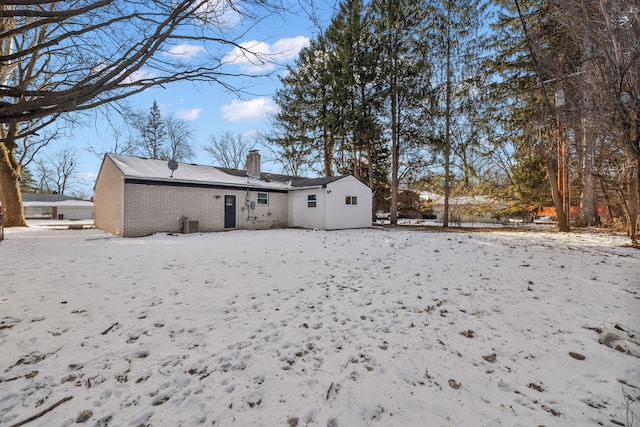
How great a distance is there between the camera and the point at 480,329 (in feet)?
11.5

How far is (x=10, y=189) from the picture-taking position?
48.4 ft

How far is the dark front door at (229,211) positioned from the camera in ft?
49.9

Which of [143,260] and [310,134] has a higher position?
[310,134]

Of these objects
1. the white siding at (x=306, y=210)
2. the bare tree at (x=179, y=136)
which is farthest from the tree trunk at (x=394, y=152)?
the bare tree at (x=179, y=136)

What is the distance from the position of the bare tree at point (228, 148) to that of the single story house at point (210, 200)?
48.4 ft

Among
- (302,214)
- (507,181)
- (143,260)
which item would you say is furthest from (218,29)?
(507,181)

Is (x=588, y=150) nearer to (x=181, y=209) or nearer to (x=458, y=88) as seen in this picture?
(x=458, y=88)

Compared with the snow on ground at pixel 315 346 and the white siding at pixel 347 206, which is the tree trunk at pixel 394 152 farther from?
the snow on ground at pixel 315 346

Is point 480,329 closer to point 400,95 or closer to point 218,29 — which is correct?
point 218,29

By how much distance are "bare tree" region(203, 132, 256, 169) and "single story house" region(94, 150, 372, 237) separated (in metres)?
14.7

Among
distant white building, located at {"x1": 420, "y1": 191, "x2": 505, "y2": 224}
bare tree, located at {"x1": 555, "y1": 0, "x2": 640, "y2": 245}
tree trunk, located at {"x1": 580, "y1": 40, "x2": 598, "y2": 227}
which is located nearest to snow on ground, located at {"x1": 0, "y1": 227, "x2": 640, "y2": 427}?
bare tree, located at {"x1": 555, "y1": 0, "x2": 640, "y2": 245}

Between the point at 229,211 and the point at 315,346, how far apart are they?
13.3 meters

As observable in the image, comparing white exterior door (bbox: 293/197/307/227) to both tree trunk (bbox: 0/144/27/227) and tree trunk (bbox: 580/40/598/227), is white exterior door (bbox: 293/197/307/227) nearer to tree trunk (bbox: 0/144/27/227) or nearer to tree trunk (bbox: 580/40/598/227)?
tree trunk (bbox: 580/40/598/227)

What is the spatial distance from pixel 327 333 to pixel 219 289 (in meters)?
2.33
